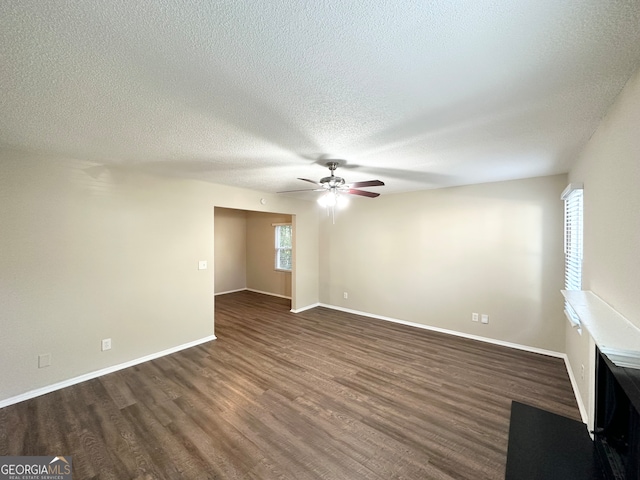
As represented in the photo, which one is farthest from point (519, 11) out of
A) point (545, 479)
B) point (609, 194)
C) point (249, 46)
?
point (545, 479)

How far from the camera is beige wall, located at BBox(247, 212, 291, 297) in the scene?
6969 millimetres

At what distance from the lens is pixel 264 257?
7.32 meters

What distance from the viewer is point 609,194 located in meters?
1.66

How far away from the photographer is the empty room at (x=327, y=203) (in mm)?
1114

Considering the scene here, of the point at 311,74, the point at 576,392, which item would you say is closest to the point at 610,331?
the point at 311,74

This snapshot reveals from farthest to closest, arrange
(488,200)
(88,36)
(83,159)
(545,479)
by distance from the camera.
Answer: (488,200)
(83,159)
(545,479)
(88,36)

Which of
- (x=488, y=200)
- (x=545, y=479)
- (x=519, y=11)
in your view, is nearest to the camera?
(x=519, y=11)

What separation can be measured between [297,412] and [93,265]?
2790mm

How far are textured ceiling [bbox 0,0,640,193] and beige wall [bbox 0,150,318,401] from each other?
1.65 feet

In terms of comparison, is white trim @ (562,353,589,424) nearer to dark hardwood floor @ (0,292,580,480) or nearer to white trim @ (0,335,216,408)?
dark hardwood floor @ (0,292,580,480)

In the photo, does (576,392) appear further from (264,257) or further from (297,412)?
(264,257)

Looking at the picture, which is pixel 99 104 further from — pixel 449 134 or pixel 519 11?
pixel 449 134

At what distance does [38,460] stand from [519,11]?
149 inches

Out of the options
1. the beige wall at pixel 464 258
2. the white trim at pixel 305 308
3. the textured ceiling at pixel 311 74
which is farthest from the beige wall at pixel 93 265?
the beige wall at pixel 464 258
